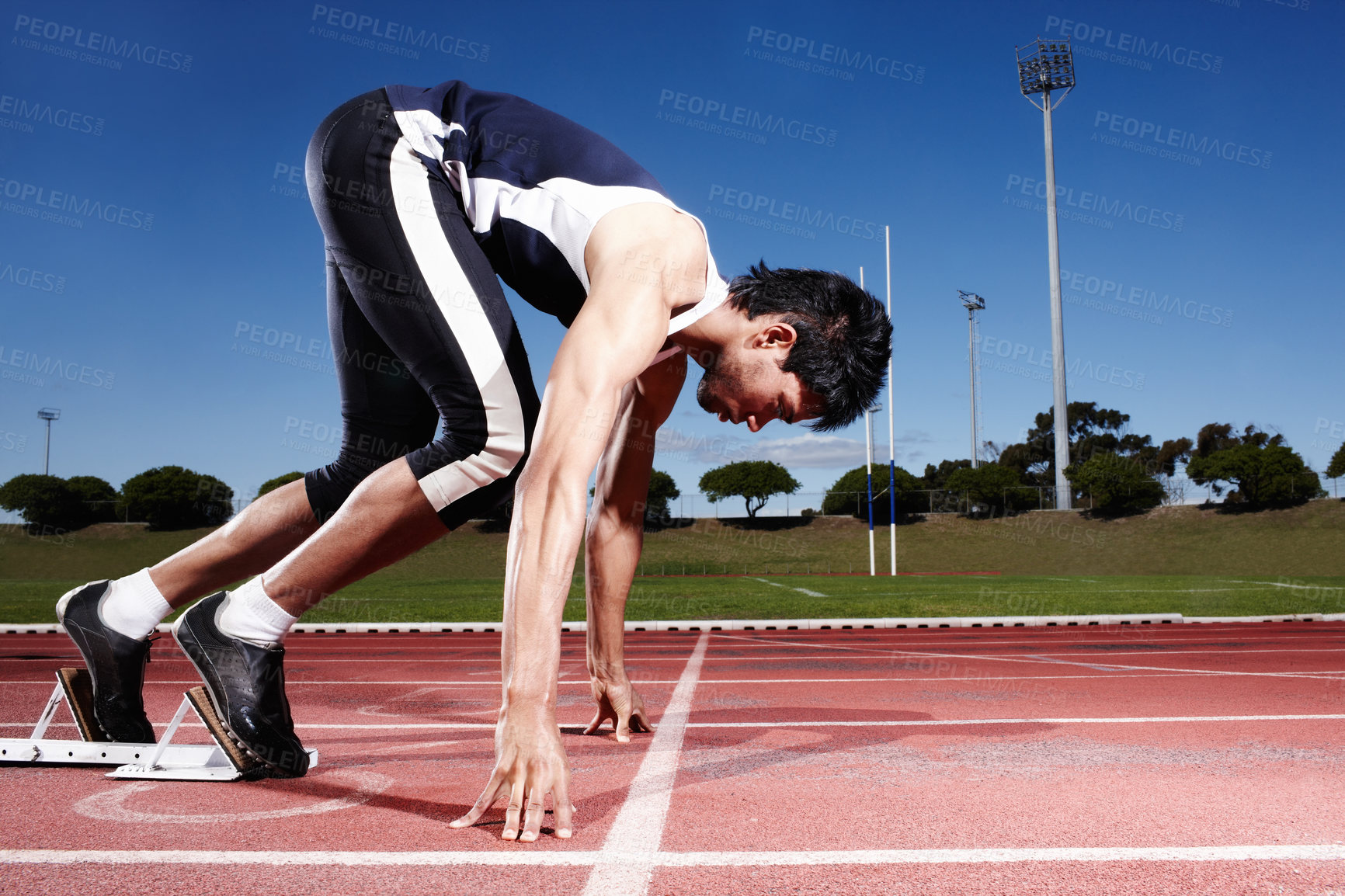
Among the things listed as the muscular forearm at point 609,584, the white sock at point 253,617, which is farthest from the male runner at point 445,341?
the muscular forearm at point 609,584

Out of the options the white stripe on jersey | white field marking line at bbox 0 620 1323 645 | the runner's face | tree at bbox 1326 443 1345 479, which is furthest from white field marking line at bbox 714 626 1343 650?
tree at bbox 1326 443 1345 479

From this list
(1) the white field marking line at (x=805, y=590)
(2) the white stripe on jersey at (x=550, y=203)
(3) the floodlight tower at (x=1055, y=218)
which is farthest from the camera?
(3) the floodlight tower at (x=1055, y=218)

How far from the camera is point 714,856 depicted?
1.67 meters

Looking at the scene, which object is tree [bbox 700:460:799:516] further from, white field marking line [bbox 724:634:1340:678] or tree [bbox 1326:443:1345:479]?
white field marking line [bbox 724:634:1340:678]

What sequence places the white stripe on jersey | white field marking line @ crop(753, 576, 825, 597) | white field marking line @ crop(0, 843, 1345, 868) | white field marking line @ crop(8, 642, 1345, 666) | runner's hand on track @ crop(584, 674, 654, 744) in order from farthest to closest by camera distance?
white field marking line @ crop(753, 576, 825, 597)
white field marking line @ crop(8, 642, 1345, 666)
runner's hand on track @ crop(584, 674, 654, 744)
the white stripe on jersey
white field marking line @ crop(0, 843, 1345, 868)

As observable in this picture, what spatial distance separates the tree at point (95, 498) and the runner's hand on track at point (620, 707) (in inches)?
2305

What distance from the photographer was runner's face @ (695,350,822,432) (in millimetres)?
2357

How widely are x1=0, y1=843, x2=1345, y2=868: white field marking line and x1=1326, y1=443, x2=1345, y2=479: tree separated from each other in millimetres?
71379

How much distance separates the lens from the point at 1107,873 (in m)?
1.57

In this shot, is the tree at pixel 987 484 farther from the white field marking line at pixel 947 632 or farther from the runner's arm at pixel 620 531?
the runner's arm at pixel 620 531

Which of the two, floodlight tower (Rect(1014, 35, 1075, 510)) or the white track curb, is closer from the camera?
the white track curb

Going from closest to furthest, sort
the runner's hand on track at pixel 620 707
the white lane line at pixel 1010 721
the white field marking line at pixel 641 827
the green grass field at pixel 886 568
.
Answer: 1. the white field marking line at pixel 641 827
2. the runner's hand on track at pixel 620 707
3. the white lane line at pixel 1010 721
4. the green grass field at pixel 886 568

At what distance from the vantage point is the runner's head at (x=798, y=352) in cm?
235

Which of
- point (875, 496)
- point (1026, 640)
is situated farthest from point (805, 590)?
point (875, 496)
